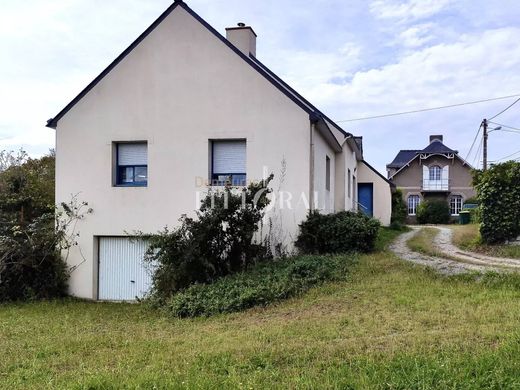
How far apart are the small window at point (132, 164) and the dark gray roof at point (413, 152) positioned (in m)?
38.4

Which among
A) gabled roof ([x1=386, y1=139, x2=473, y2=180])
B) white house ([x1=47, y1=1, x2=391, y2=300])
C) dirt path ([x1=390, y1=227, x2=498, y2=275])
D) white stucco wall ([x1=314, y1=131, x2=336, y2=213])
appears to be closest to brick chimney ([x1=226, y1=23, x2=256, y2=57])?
white house ([x1=47, y1=1, x2=391, y2=300])

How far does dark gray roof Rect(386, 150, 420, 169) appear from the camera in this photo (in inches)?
2078

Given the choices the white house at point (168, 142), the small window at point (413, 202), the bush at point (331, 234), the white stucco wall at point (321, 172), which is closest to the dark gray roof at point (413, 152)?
the small window at point (413, 202)

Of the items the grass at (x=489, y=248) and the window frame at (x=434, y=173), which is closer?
the grass at (x=489, y=248)

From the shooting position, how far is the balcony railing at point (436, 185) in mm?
47062

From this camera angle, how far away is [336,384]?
5043 millimetres

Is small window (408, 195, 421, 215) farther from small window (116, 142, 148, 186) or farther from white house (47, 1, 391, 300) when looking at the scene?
small window (116, 142, 148, 186)

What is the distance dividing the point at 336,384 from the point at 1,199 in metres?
16.4

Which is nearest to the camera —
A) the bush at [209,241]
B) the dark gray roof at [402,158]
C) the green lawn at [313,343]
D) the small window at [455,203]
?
the green lawn at [313,343]

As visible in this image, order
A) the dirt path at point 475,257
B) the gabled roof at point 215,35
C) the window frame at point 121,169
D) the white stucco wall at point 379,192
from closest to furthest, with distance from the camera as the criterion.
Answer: the dirt path at point 475,257
the gabled roof at point 215,35
the window frame at point 121,169
the white stucco wall at point 379,192

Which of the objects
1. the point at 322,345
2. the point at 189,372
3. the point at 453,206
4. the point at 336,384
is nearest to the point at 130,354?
the point at 189,372

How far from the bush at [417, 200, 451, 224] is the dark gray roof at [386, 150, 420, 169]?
12788mm

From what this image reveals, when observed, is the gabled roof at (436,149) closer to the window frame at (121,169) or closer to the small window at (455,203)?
the small window at (455,203)

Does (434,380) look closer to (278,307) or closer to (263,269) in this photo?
(278,307)
